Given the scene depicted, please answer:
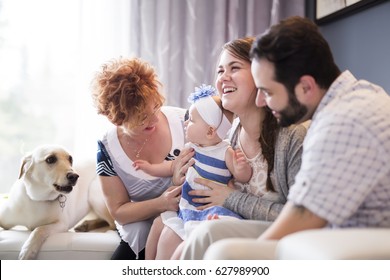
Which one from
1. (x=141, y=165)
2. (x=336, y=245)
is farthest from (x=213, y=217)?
(x=336, y=245)

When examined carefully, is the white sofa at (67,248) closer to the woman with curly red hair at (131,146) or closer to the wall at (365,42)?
the woman with curly red hair at (131,146)

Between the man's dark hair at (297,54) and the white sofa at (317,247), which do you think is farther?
the man's dark hair at (297,54)

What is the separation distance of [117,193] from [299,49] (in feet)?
3.73

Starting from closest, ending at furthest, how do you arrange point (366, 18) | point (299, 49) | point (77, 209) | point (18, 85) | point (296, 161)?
point (299, 49) < point (296, 161) < point (77, 209) < point (366, 18) < point (18, 85)

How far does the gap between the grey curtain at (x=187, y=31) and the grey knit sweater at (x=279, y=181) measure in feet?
5.72

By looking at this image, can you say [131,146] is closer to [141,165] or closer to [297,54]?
[141,165]

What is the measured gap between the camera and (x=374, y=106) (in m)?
1.24

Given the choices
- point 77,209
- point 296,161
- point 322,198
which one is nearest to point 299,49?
point 322,198

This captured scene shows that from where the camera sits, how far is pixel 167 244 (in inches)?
73.2

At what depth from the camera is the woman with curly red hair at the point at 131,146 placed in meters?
2.15

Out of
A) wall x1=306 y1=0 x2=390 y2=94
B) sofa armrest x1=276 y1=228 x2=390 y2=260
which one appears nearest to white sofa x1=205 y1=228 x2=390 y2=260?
sofa armrest x1=276 y1=228 x2=390 y2=260

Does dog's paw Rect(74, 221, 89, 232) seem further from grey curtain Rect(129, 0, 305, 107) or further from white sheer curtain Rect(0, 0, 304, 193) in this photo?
grey curtain Rect(129, 0, 305, 107)

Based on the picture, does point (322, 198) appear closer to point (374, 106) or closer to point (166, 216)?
point (374, 106)

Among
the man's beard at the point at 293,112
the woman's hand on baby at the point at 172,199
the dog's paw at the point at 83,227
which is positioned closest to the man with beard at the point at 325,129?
the man's beard at the point at 293,112
